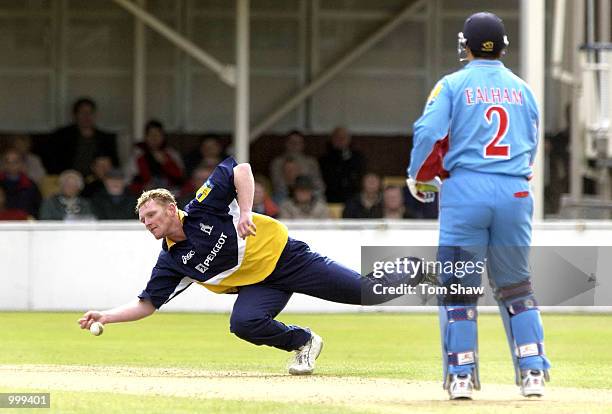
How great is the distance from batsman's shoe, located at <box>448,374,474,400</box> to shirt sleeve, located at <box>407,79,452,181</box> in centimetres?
108

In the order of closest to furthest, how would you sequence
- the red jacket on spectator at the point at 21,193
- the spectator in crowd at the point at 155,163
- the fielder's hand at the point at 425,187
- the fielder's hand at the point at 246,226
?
the fielder's hand at the point at 425,187 → the fielder's hand at the point at 246,226 → the red jacket on spectator at the point at 21,193 → the spectator in crowd at the point at 155,163

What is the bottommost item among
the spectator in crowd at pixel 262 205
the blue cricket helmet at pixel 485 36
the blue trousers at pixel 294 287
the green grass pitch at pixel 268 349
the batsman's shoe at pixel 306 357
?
the green grass pitch at pixel 268 349

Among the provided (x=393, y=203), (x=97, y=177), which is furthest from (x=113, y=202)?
(x=393, y=203)

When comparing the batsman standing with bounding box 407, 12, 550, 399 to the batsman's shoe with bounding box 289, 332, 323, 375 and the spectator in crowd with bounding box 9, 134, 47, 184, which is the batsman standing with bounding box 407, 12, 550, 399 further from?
the spectator in crowd with bounding box 9, 134, 47, 184

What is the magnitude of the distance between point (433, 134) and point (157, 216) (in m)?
1.93

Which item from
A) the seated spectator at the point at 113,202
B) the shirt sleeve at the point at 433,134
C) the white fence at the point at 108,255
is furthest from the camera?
the seated spectator at the point at 113,202

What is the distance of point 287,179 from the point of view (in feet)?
63.2

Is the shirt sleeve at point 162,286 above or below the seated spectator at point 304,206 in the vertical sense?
below

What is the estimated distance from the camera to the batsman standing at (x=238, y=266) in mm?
8891

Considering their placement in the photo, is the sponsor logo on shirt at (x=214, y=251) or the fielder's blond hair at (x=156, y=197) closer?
the fielder's blond hair at (x=156, y=197)

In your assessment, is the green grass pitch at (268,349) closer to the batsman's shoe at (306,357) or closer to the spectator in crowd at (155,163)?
the batsman's shoe at (306,357)

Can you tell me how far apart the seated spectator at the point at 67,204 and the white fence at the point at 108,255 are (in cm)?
130

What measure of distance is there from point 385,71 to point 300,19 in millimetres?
1499

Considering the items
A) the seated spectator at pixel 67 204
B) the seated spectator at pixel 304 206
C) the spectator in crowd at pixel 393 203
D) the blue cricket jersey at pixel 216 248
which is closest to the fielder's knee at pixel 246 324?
the blue cricket jersey at pixel 216 248
